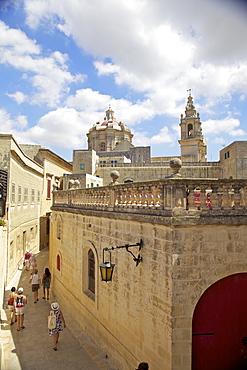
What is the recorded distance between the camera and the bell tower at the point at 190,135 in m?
31.9

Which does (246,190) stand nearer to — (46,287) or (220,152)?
(46,287)

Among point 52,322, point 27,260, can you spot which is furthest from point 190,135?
point 52,322

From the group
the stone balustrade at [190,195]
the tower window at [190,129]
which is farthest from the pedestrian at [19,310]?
the tower window at [190,129]

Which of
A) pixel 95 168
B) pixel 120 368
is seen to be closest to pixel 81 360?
pixel 120 368

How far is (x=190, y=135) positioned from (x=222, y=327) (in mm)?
30270

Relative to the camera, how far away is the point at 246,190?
17.1 ft

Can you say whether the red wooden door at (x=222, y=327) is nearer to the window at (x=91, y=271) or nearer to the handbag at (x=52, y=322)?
the window at (x=91, y=271)

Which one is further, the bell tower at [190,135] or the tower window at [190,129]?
the tower window at [190,129]

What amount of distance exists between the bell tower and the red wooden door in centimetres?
2679

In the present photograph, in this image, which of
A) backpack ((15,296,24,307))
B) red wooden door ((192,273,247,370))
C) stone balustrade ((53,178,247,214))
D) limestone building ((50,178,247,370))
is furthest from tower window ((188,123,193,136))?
red wooden door ((192,273,247,370))

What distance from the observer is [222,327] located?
5.41 metres

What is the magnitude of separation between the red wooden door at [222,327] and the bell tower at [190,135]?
87.9ft

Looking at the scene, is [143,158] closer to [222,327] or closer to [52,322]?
[52,322]

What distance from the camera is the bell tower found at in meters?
31.9
